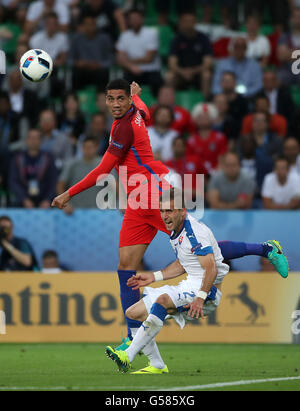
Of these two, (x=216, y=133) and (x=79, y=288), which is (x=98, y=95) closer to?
(x=216, y=133)

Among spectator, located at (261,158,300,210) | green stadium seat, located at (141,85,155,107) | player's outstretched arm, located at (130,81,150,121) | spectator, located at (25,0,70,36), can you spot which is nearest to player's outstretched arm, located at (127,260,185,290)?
player's outstretched arm, located at (130,81,150,121)

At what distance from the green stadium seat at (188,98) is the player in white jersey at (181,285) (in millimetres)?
8594

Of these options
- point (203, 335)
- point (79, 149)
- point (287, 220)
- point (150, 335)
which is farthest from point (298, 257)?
point (150, 335)

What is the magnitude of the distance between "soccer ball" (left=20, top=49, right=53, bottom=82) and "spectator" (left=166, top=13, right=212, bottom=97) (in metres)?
6.77

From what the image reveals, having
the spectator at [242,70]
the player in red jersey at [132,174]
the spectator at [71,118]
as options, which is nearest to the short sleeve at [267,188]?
the spectator at [242,70]

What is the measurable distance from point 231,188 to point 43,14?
6.20 meters

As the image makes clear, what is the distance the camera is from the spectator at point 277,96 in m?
15.9

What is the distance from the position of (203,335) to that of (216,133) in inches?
147

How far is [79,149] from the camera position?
1509 cm

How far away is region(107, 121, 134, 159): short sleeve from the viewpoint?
9.01m

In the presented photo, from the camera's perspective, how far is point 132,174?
30.6 feet

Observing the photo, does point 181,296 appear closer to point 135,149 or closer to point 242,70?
point 135,149

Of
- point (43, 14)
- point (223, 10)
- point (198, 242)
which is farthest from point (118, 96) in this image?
point (223, 10)

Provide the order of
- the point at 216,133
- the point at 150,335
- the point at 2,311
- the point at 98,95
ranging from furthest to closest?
the point at 98,95
the point at 216,133
the point at 2,311
the point at 150,335
